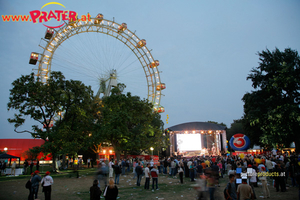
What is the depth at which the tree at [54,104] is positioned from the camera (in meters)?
18.4

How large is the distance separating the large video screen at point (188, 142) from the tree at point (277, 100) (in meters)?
9.60

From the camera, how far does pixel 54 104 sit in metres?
19.4

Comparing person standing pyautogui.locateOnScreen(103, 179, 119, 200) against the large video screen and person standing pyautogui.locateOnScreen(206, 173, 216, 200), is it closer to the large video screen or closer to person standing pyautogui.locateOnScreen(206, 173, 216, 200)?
person standing pyautogui.locateOnScreen(206, 173, 216, 200)

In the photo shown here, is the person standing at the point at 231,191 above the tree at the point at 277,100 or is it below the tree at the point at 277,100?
below

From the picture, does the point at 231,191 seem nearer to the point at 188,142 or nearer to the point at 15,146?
the point at 188,142

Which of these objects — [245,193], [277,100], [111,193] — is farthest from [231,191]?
[277,100]

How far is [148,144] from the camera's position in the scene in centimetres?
2319

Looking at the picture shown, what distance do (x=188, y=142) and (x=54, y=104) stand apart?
21.1 m

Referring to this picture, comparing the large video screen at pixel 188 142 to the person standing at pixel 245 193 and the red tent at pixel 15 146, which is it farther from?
the person standing at pixel 245 193

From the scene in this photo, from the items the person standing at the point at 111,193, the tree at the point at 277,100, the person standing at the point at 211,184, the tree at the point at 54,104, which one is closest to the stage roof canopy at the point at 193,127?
the tree at the point at 277,100

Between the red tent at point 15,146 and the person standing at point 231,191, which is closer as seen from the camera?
the person standing at point 231,191

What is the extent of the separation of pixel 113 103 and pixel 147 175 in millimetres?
12255

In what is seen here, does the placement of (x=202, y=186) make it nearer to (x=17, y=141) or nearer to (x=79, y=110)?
(x=79, y=110)

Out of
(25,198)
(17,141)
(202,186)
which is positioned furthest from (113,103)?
(17,141)
